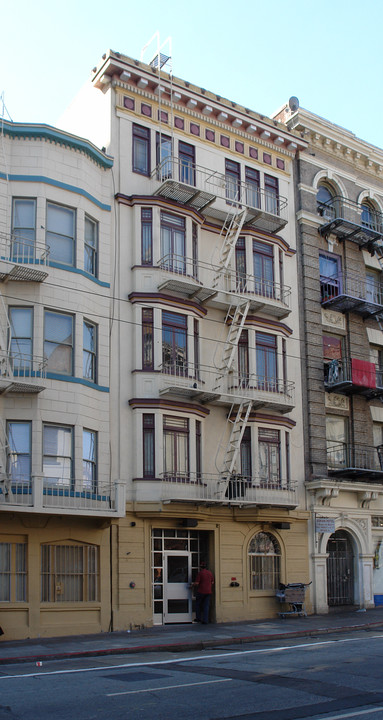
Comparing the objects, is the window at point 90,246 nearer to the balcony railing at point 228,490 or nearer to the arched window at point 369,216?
the balcony railing at point 228,490

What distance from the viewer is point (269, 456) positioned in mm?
26766

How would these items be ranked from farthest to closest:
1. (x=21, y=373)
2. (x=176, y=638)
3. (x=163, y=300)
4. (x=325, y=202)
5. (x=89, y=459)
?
(x=325, y=202) < (x=163, y=300) < (x=89, y=459) < (x=21, y=373) < (x=176, y=638)

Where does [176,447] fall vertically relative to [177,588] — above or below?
above

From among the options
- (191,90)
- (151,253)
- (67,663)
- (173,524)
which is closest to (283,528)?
(173,524)

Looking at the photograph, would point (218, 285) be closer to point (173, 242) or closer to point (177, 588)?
point (173, 242)

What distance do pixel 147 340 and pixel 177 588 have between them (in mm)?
7580

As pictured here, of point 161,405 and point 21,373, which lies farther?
point 161,405

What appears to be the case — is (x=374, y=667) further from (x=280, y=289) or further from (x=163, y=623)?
(x=280, y=289)

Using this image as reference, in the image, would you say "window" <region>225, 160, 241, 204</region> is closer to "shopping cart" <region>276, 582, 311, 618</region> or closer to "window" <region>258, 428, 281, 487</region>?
"window" <region>258, 428, 281, 487</region>

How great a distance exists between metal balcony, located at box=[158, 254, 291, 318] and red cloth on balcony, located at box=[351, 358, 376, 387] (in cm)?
338

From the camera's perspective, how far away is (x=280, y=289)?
28.4 m

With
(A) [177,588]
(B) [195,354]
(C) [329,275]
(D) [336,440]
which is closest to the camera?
(A) [177,588]

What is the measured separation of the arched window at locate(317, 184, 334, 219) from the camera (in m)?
31.6

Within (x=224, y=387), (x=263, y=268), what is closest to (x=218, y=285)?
(x=263, y=268)
